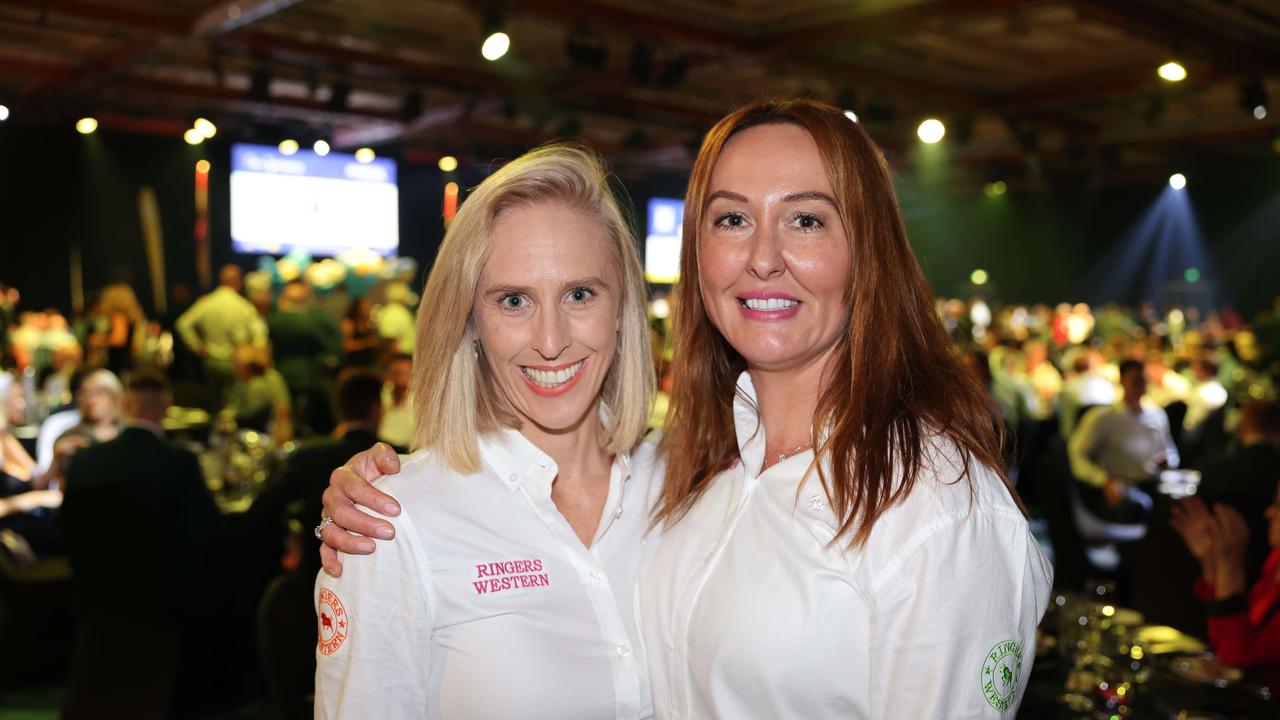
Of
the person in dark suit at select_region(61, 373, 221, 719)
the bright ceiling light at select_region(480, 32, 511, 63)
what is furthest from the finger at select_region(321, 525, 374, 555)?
the bright ceiling light at select_region(480, 32, 511, 63)

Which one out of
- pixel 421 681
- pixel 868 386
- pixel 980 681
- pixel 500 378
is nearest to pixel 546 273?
pixel 500 378

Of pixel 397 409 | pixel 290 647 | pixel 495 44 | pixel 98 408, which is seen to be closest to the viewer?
pixel 290 647

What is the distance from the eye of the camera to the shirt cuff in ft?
10.2

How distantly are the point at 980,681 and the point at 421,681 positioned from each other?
815 mm

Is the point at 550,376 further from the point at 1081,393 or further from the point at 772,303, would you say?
the point at 1081,393

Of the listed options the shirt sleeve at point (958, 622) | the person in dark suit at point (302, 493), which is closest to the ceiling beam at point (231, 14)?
the person in dark suit at point (302, 493)

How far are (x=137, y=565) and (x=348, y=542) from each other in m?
2.84

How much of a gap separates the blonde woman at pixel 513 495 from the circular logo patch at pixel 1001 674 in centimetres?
57

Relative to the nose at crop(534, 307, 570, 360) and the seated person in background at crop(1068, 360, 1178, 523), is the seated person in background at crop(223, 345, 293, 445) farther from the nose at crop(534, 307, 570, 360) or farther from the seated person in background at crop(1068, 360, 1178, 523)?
the nose at crop(534, 307, 570, 360)

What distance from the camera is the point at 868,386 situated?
4.68ft

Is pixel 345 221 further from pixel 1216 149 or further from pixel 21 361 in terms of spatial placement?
pixel 1216 149

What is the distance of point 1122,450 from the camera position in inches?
253

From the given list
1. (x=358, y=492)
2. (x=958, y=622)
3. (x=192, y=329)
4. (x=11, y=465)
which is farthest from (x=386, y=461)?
(x=192, y=329)

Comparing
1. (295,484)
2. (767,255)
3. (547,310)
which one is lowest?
(295,484)
